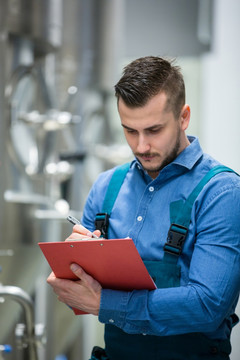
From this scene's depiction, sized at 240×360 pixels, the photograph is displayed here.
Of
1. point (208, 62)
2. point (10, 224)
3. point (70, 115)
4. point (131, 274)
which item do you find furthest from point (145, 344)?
point (208, 62)

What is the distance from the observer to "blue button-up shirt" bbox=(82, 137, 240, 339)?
1.17 metres

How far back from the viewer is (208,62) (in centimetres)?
422

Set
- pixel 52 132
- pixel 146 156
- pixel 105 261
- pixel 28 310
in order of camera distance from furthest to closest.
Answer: pixel 52 132 → pixel 28 310 → pixel 146 156 → pixel 105 261

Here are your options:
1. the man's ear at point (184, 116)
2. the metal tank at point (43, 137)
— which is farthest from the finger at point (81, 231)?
the metal tank at point (43, 137)

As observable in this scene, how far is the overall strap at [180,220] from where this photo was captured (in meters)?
1.22

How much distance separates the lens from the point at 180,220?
1239 millimetres

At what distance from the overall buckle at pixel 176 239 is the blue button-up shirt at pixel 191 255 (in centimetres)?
2

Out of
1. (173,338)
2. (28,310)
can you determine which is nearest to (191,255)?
(173,338)

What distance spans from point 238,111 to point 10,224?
4.74 ft

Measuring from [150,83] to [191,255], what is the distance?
0.38 m

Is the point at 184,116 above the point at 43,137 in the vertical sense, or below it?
above

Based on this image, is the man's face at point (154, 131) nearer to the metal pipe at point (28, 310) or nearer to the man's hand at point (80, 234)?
the man's hand at point (80, 234)

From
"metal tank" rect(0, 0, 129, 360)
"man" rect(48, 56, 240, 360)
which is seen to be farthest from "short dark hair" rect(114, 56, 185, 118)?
"metal tank" rect(0, 0, 129, 360)

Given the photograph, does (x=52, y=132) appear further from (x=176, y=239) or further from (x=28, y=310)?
(x=176, y=239)
